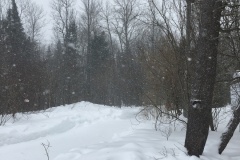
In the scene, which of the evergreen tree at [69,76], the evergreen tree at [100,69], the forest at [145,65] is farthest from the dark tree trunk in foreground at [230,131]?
the evergreen tree at [100,69]

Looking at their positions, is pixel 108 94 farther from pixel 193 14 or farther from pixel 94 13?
pixel 193 14

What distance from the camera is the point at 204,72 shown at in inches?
213

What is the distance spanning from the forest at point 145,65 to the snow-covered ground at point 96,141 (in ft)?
→ 1.68

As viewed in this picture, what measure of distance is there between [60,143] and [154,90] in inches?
159

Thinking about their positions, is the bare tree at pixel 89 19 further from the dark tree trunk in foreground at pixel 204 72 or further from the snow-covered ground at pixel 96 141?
the dark tree trunk in foreground at pixel 204 72

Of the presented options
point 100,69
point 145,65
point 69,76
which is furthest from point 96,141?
point 100,69

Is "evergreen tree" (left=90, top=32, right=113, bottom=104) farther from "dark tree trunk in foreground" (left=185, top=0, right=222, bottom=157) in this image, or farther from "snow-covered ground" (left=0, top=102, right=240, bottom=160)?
"dark tree trunk in foreground" (left=185, top=0, right=222, bottom=157)

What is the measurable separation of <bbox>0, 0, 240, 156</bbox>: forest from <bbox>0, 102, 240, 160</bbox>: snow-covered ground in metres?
0.51

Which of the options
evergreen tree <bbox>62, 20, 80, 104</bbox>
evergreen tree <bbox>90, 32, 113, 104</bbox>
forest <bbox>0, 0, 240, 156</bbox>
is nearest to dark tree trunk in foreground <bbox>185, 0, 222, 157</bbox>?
forest <bbox>0, 0, 240, 156</bbox>

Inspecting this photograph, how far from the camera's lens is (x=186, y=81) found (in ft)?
28.0

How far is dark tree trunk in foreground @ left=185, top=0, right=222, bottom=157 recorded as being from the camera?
5.40m

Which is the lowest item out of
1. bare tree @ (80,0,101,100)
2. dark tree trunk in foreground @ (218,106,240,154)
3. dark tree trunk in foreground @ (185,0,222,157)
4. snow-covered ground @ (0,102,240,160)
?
snow-covered ground @ (0,102,240,160)

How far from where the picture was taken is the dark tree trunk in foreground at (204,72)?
5398mm

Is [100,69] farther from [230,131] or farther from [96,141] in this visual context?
[230,131]
